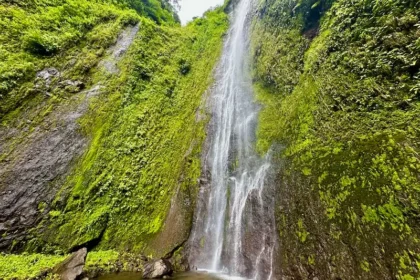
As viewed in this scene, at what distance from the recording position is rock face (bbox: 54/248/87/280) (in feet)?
25.1

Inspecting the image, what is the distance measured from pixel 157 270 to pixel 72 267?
2582 millimetres

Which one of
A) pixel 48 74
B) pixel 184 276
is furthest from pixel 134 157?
pixel 184 276

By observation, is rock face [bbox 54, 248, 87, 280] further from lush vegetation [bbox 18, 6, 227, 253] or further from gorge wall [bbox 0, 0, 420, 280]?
lush vegetation [bbox 18, 6, 227, 253]

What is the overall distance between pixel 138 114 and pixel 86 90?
9.58 feet

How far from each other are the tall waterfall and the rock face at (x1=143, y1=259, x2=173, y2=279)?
136 centimetres

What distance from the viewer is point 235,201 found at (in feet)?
34.5

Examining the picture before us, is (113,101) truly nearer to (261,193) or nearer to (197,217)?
(197,217)

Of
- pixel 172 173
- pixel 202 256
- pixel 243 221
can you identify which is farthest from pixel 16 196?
pixel 243 221

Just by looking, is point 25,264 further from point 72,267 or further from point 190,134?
point 190,134

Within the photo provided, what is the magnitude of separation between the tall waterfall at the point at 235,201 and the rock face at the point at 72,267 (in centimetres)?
380

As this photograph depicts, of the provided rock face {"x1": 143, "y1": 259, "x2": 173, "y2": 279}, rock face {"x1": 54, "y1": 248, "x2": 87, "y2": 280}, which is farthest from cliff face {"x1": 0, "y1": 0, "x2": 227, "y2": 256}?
rock face {"x1": 54, "y1": 248, "x2": 87, "y2": 280}

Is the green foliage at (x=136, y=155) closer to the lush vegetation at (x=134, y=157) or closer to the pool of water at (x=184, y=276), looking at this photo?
the lush vegetation at (x=134, y=157)

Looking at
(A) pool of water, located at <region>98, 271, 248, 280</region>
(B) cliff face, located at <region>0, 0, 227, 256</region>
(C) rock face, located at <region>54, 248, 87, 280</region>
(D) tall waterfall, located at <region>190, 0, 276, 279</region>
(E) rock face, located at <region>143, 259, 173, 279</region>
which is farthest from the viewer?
(B) cliff face, located at <region>0, 0, 227, 256</region>

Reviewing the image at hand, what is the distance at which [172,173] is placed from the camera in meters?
12.6
